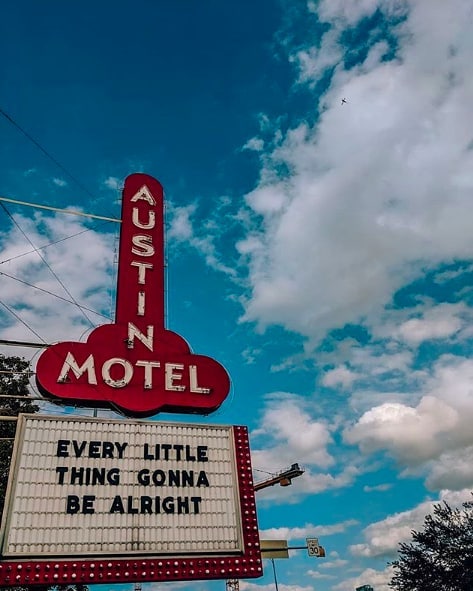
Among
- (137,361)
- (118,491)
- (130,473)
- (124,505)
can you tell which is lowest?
(124,505)

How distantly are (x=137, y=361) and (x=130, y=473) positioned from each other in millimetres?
3963

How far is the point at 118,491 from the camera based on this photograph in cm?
1423

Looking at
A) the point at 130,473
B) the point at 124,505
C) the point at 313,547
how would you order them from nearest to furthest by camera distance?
1. the point at 124,505
2. the point at 130,473
3. the point at 313,547

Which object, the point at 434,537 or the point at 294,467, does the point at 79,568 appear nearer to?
the point at 294,467

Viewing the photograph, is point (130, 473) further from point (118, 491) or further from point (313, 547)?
point (313, 547)

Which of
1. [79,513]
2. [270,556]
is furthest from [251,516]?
[270,556]

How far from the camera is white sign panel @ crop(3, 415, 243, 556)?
519 inches

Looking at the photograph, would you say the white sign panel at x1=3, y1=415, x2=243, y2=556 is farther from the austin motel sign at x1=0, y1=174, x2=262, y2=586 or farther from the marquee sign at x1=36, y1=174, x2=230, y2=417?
the marquee sign at x1=36, y1=174, x2=230, y2=417

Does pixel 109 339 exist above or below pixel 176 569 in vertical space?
above

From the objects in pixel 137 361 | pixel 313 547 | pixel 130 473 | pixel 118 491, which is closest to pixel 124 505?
pixel 118 491

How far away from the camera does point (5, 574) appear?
1216 centimetres

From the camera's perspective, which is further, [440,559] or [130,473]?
[440,559]

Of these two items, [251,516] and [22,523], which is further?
[251,516]

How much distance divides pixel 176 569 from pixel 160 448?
3.31 m
